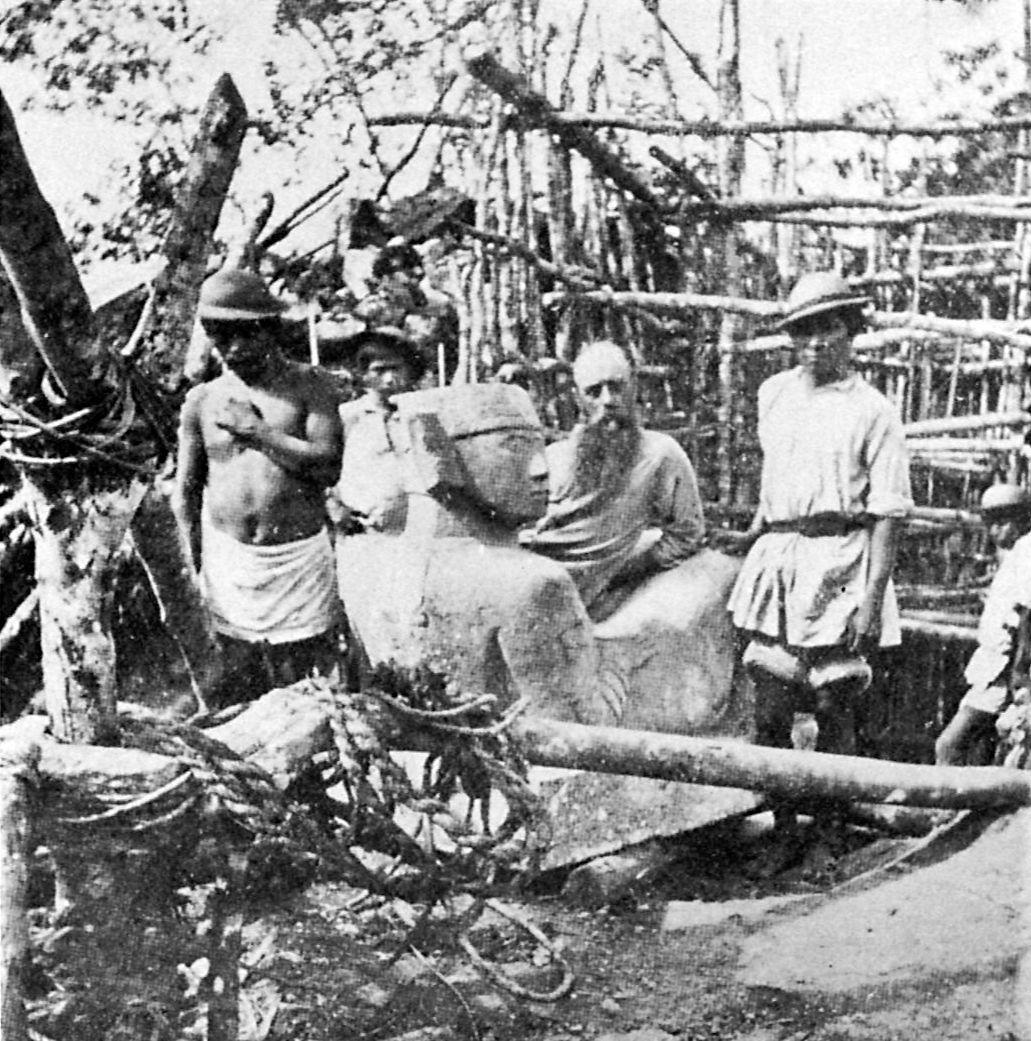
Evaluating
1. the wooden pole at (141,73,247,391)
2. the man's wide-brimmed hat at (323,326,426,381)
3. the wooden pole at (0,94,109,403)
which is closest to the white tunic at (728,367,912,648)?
the man's wide-brimmed hat at (323,326,426,381)

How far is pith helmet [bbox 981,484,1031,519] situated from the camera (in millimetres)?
3439

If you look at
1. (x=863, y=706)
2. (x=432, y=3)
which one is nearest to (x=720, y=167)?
(x=432, y=3)

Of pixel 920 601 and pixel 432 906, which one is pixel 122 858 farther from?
pixel 920 601

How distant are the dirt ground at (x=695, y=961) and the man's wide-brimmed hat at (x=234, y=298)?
3.80ft

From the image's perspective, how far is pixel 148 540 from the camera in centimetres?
294

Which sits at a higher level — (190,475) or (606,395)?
(606,395)

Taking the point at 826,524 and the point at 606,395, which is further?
the point at 606,395

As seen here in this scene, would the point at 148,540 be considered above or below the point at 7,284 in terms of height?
below

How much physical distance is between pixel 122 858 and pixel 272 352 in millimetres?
1092

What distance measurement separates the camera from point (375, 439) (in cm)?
331

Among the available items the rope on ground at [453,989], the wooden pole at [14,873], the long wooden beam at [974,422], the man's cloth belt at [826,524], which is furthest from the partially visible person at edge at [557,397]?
the wooden pole at [14,873]

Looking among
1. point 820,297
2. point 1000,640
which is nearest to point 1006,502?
point 1000,640

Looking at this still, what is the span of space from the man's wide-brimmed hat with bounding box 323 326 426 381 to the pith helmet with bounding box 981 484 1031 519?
1390mm

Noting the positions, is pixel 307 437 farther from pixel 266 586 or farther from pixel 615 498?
pixel 615 498
